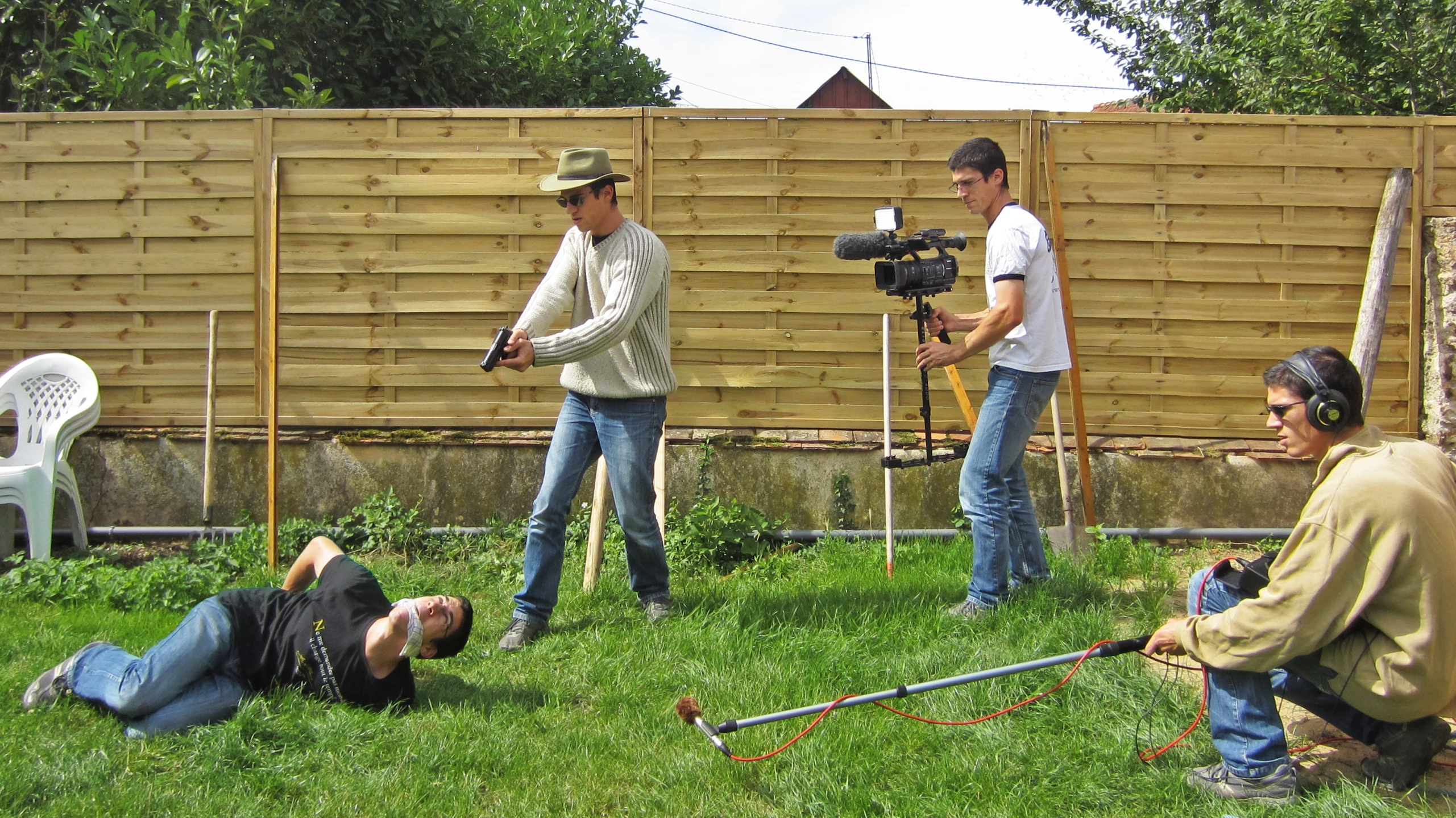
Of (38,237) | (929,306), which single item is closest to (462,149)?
(38,237)

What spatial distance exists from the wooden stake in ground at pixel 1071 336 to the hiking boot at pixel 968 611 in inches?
71.0

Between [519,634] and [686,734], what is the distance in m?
1.27

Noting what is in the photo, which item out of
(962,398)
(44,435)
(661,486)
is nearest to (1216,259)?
(962,398)

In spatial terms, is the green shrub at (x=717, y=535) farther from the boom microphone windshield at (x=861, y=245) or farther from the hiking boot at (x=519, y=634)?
the boom microphone windshield at (x=861, y=245)

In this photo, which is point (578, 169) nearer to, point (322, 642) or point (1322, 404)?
point (322, 642)

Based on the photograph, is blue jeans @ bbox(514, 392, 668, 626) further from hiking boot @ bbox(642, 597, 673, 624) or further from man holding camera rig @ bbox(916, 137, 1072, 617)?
man holding camera rig @ bbox(916, 137, 1072, 617)

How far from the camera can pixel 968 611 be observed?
15.6ft

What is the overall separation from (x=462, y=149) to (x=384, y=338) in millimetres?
1214

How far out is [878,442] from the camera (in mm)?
6617

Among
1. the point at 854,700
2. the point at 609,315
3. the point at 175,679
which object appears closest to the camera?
the point at 854,700

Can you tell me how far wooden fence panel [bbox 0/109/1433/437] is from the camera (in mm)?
6535

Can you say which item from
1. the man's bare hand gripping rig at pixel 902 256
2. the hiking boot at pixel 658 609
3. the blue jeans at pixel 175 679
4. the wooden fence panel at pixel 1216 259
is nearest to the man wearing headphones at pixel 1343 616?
the man's bare hand gripping rig at pixel 902 256

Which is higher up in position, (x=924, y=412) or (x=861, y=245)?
(x=861, y=245)

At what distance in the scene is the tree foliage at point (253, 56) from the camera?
7.75 metres
